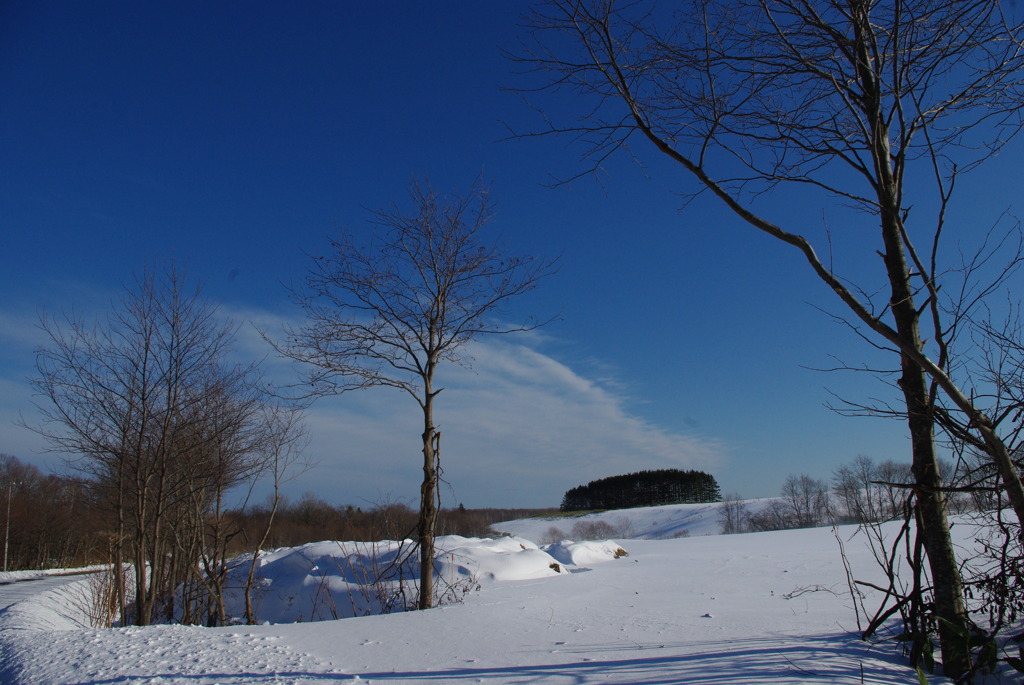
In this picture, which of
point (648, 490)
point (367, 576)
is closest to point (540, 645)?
point (367, 576)

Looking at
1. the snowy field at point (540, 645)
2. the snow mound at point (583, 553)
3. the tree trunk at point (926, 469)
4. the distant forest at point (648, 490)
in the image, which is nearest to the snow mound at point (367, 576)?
the snow mound at point (583, 553)

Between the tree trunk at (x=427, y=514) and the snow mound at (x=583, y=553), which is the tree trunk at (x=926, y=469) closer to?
the tree trunk at (x=427, y=514)

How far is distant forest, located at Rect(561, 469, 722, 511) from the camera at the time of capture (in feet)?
237

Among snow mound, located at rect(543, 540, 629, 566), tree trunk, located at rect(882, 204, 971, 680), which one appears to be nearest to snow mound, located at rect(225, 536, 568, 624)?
snow mound, located at rect(543, 540, 629, 566)

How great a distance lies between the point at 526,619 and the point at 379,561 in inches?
276

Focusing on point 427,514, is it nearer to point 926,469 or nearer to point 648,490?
point 926,469

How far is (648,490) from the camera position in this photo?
76.6m

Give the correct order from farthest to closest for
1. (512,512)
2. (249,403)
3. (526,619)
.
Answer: (512,512) → (249,403) → (526,619)

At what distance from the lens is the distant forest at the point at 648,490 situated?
7219cm

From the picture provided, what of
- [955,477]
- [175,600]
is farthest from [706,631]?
[175,600]

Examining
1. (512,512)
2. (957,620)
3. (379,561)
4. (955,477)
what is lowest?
(512,512)

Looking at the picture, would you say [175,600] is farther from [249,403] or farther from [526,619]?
[526,619]

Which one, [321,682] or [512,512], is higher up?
[321,682]

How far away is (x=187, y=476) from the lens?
36.2ft
